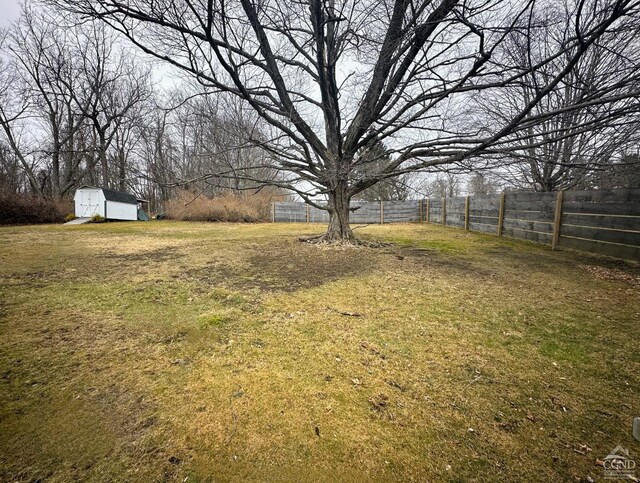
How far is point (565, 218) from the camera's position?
6297 millimetres

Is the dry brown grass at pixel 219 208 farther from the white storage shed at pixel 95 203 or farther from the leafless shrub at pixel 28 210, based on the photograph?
the leafless shrub at pixel 28 210

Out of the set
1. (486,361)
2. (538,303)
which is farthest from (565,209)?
(486,361)

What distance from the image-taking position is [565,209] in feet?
20.6

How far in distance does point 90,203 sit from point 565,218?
21.5 meters

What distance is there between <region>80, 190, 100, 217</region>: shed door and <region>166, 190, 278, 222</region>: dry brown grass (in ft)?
12.7

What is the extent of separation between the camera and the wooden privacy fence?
5.00 m

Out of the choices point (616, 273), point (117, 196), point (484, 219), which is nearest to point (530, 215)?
point (484, 219)

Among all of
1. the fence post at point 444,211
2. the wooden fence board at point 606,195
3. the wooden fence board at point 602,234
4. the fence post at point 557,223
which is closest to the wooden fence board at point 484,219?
the fence post at point 444,211

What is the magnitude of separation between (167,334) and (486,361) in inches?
100.0

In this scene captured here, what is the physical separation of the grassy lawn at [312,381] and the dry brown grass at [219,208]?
1313 cm

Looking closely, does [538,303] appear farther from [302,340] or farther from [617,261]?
[617,261]

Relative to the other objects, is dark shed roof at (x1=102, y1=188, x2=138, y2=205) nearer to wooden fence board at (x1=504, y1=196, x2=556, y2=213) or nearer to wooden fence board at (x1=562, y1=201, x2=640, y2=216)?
wooden fence board at (x1=504, y1=196, x2=556, y2=213)

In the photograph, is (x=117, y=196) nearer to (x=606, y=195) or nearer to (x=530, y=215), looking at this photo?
(x=530, y=215)

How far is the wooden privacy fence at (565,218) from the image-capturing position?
197 inches
